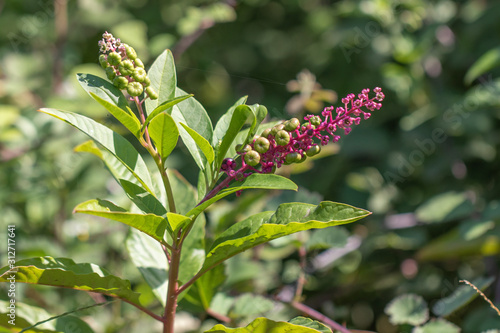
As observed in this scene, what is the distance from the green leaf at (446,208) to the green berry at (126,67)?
46.3 inches

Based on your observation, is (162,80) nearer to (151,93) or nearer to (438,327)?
(151,93)

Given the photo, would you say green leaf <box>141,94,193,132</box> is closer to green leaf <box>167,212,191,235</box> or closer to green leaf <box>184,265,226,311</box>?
green leaf <box>167,212,191,235</box>

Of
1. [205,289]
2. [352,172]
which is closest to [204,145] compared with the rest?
[205,289]

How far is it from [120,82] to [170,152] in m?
0.13

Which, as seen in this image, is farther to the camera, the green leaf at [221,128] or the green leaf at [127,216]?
the green leaf at [221,128]

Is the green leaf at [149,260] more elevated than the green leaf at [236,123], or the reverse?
the green leaf at [236,123]

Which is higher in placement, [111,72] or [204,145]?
[111,72]

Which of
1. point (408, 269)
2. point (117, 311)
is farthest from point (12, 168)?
point (408, 269)

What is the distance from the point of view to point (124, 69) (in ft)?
2.35

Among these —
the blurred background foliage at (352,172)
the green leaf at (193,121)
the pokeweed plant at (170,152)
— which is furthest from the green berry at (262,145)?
the blurred background foliage at (352,172)

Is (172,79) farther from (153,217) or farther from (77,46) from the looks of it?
(77,46)

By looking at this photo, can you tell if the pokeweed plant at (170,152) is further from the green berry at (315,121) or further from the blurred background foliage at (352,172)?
the blurred background foliage at (352,172)

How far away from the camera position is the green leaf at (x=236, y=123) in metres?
0.68

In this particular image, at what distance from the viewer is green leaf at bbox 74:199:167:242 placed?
0.64 m
